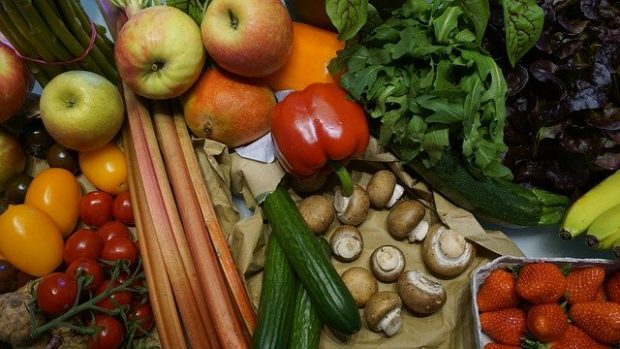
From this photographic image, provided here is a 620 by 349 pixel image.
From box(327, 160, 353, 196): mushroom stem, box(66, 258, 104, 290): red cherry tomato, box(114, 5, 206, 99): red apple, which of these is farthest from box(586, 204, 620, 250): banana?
box(66, 258, 104, 290): red cherry tomato

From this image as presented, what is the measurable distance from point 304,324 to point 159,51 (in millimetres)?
528

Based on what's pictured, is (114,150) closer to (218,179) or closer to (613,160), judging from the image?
(218,179)

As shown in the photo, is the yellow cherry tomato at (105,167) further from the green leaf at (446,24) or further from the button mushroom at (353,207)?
the green leaf at (446,24)

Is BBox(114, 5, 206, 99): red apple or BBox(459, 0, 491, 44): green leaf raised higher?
BBox(459, 0, 491, 44): green leaf

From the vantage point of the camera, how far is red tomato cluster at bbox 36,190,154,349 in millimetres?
968

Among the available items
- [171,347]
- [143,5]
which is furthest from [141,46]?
[171,347]

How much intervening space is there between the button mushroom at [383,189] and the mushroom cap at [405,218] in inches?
0.9

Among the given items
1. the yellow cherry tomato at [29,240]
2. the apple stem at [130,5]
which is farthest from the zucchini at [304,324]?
the apple stem at [130,5]

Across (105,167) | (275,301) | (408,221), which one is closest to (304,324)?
(275,301)

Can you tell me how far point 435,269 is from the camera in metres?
1.07

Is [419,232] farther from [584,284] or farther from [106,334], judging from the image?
[106,334]

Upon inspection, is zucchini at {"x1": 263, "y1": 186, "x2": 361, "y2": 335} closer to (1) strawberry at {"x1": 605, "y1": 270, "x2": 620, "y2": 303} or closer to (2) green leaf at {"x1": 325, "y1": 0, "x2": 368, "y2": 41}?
(2) green leaf at {"x1": 325, "y1": 0, "x2": 368, "y2": 41}

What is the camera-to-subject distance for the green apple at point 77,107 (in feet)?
3.27

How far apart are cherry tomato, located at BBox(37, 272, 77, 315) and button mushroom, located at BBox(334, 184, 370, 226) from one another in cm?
49
